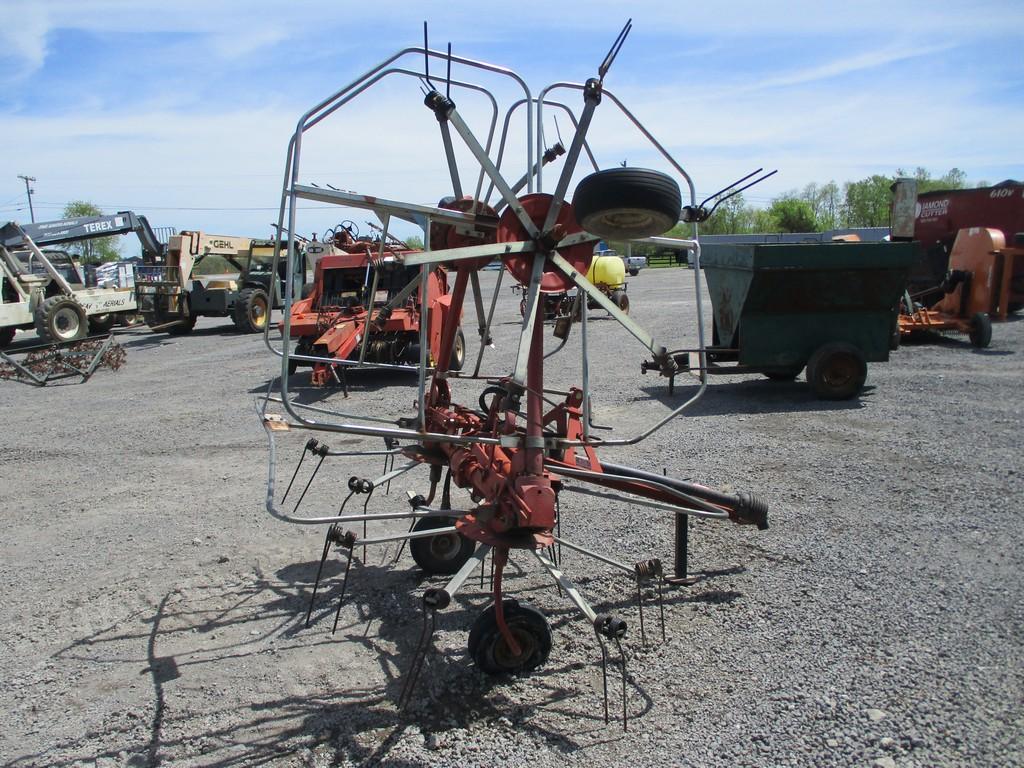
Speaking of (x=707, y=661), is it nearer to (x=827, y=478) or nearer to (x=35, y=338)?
(x=827, y=478)

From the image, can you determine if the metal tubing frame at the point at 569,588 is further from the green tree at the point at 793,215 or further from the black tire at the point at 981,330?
the green tree at the point at 793,215

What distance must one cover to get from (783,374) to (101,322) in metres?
16.5

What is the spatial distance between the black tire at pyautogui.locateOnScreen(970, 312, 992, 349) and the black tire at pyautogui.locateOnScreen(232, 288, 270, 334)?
15157 millimetres

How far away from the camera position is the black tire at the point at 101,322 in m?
19.4

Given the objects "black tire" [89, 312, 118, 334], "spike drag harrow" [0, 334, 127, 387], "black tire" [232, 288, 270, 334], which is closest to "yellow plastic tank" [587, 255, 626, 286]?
"black tire" [232, 288, 270, 334]

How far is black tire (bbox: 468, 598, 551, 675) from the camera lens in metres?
3.66

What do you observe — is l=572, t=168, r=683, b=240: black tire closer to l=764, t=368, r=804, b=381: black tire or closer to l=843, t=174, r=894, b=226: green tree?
l=764, t=368, r=804, b=381: black tire

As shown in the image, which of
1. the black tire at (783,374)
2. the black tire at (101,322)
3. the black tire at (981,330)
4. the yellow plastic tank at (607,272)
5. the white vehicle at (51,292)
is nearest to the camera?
the black tire at (783,374)

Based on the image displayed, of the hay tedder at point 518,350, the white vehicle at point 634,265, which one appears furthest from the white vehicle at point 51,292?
the white vehicle at point 634,265

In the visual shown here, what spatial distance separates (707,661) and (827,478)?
3.37m

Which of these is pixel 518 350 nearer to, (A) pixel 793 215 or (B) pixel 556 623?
(B) pixel 556 623

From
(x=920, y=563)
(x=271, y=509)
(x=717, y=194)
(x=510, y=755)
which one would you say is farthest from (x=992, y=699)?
(x=271, y=509)

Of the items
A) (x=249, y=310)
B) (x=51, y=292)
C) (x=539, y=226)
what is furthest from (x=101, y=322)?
(x=539, y=226)

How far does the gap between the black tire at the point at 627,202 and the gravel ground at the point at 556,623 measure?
2.12m
